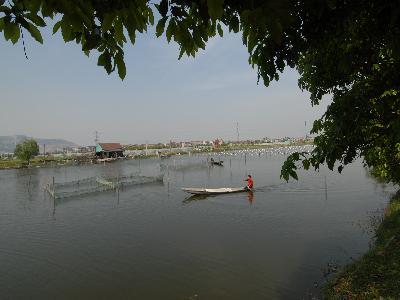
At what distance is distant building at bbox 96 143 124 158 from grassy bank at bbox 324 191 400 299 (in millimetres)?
94158

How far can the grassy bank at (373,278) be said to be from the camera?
31.6ft

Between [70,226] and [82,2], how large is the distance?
2524cm

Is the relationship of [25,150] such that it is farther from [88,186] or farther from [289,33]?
[289,33]

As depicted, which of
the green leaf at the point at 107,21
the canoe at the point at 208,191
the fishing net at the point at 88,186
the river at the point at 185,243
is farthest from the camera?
the fishing net at the point at 88,186

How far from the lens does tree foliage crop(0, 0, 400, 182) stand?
2213 millimetres

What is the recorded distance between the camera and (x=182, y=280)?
47.9 ft

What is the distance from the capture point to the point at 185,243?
19.9 metres

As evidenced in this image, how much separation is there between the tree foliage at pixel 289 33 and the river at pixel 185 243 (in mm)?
9205

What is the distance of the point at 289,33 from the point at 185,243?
1733cm

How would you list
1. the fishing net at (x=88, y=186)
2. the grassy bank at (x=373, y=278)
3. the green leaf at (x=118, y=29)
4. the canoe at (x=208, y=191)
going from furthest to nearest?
1. the fishing net at (x=88, y=186)
2. the canoe at (x=208, y=191)
3. the grassy bank at (x=373, y=278)
4. the green leaf at (x=118, y=29)

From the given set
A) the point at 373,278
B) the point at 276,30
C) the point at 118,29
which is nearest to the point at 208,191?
the point at 373,278

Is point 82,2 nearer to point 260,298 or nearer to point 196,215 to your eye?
point 260,298

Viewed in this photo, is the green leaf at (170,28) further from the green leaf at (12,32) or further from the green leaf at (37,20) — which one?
the green leaf at (12,32)

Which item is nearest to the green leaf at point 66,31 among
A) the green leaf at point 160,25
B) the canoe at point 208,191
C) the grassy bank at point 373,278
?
the green leaf at point 160,25
